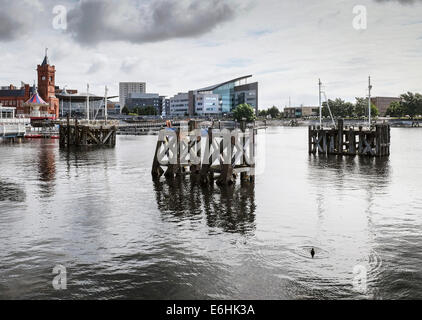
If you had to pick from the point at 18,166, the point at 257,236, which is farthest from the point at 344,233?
the point at 18,166

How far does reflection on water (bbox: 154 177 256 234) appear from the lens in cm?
1923

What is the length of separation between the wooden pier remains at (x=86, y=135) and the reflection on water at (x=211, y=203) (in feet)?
146

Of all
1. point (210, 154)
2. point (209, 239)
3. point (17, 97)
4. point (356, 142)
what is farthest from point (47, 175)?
point (17, 97)

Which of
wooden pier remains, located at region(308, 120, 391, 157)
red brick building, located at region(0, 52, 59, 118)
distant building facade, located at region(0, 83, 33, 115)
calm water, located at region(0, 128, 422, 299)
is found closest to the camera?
calm water, located at region(0, 128, 422, 299)

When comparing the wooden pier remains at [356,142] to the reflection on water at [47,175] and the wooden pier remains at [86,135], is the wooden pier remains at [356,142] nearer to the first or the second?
the reflection on water at [47,175]

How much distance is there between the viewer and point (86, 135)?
237 ft

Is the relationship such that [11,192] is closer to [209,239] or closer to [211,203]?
[211,203]

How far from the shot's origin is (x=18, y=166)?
4175 cm

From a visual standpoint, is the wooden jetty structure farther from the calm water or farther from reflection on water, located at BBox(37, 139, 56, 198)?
reflection on water, located at BBox(37, 139, 56, 198)

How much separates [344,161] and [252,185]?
19.9 metres

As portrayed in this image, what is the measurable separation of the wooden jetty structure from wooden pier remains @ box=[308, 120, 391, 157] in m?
22.7

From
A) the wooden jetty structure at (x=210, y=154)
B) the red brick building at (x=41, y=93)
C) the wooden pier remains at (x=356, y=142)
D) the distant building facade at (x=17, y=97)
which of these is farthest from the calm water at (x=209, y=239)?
the distant building facade at (x=17, y=97)

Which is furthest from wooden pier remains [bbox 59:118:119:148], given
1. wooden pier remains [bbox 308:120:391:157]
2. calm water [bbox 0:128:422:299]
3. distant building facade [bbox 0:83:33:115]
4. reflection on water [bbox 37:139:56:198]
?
distant building facade [bbox 0:83:33:115]
